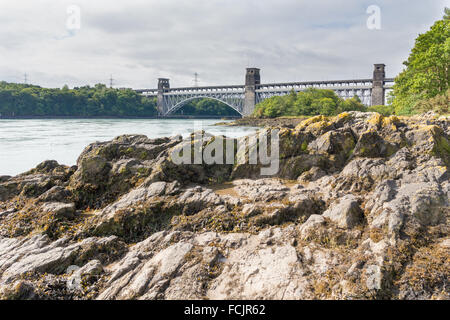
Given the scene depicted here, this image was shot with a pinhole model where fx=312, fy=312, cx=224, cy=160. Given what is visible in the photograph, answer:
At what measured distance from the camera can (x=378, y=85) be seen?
66875 millimetres

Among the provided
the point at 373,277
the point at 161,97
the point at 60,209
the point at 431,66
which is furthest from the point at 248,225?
the point at 161,97

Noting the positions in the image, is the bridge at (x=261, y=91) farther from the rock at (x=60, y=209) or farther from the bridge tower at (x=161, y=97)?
the rock at (x=60, y=209)

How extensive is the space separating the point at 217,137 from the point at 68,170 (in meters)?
5.37

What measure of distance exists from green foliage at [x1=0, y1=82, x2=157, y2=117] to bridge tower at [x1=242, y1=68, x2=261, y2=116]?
32.6 metres

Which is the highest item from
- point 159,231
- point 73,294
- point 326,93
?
point 326,93

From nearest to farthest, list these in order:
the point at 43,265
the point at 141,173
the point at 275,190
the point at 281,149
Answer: the point at 43,265
the point at 275,190
the point at 141,173
the point at 281,149

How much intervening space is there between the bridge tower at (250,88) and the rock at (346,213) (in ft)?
238

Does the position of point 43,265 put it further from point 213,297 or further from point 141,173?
point 141,173

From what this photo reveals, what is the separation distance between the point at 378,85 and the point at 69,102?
7810cm

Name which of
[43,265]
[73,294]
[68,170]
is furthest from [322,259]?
[68,170]

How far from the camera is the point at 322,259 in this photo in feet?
18.2

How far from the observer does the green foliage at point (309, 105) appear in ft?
174

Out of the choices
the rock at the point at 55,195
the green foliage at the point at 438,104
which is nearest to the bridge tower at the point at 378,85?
the green foliage at the point at 438,104

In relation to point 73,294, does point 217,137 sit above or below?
above
